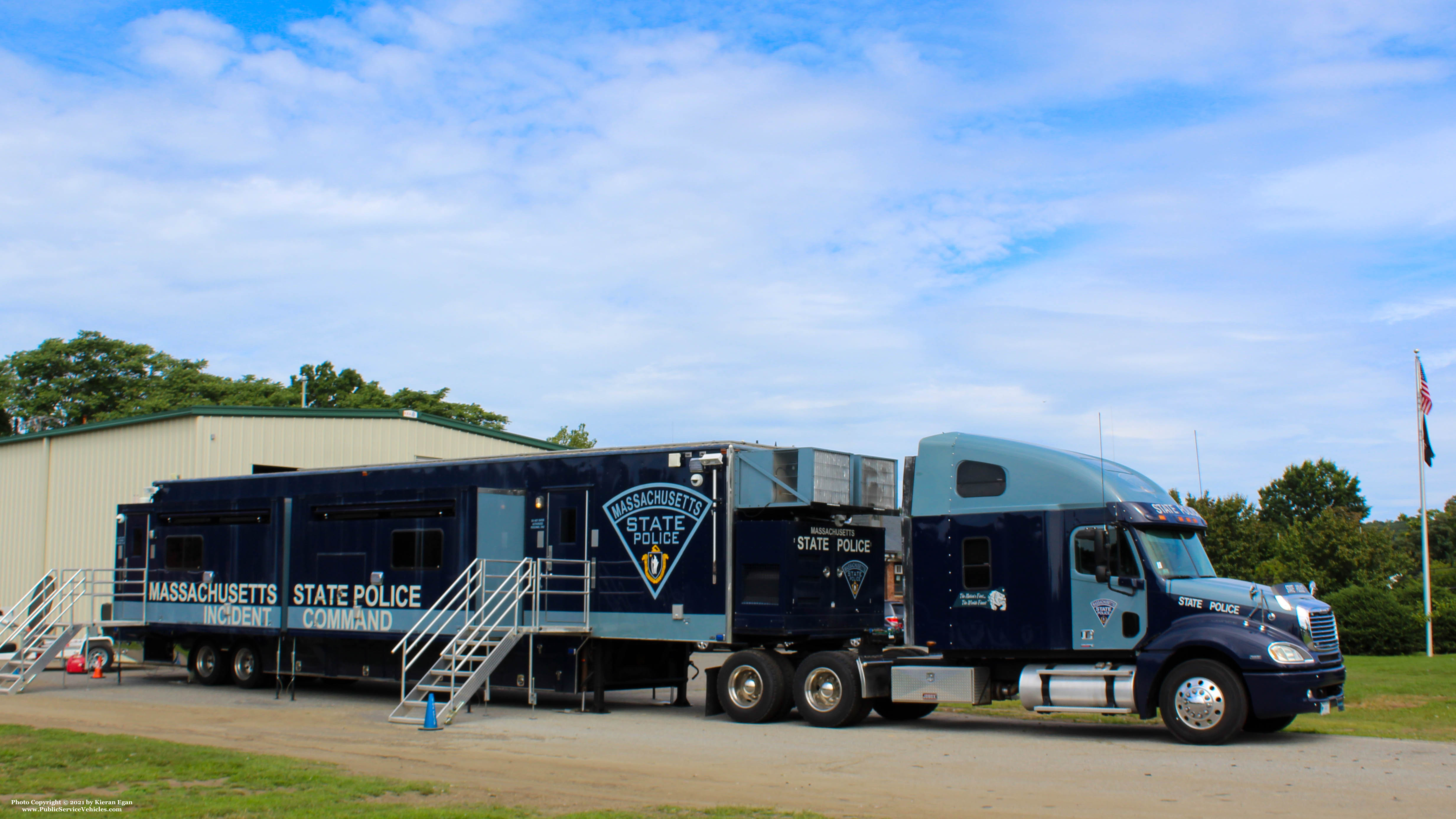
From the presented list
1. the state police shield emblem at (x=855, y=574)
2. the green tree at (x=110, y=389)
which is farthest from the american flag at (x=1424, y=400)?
the green tree at (x=110, y=389)

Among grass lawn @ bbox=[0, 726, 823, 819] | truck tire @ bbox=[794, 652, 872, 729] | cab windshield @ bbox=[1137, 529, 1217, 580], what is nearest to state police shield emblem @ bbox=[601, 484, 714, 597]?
truck tire @ bbox=[794, 652, 872, 729]

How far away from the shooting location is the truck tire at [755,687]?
1606cm

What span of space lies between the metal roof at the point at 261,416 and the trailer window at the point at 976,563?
18.5 meters

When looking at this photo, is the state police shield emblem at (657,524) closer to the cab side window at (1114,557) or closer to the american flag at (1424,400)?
the cab side window at (1114,557)

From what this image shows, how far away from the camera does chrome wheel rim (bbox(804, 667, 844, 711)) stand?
52.0 ft

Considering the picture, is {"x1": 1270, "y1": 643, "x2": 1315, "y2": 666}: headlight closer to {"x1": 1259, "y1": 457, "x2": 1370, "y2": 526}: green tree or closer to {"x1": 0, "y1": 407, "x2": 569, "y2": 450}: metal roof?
{"x1": 0, "y1": 407, "x2": 569, "y2": 450}: metal roof

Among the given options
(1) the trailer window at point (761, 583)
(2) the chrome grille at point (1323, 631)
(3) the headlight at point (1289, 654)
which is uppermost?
(1) the trailer window at point (761, 583)

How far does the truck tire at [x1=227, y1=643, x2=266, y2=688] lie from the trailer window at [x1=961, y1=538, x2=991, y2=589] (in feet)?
43.4

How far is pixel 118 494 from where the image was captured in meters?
30.7

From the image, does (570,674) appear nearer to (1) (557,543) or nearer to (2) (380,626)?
(1) (557,543)

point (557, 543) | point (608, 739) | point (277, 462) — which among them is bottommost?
point (608, 739)

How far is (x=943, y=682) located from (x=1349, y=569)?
4067cm

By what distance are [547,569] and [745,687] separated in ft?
11.9

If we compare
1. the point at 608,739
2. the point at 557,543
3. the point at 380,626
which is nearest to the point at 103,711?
the point at 380,626
